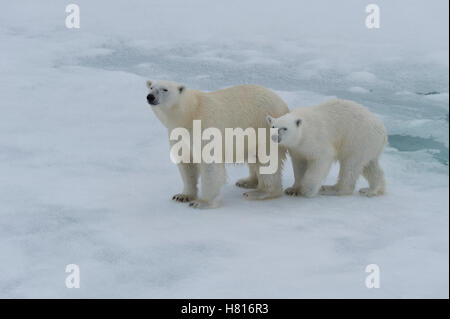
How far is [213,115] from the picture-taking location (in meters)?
5.95

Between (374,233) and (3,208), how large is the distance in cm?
364

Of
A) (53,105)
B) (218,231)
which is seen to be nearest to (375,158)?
(218,231)

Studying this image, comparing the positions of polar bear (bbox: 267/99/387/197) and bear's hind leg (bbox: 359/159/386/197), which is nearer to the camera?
polar bear (bbox: 267/99/387/197)

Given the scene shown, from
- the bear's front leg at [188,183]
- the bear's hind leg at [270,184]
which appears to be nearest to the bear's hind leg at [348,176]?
the bear's hind leg at [270,184]

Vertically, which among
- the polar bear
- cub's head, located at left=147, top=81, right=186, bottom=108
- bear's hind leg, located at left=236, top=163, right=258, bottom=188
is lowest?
bear's hind leg, located at left=236, top=163, right=258, bottom=188

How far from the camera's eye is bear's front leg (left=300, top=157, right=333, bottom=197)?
6.19m

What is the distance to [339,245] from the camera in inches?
202

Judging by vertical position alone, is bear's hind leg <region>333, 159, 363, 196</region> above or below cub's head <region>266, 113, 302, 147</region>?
below

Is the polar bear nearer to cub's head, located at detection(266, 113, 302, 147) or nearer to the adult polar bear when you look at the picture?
cub's head, located at detection(266, 113, 302, 147)

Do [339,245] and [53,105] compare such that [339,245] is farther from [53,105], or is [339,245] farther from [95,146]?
[53,105]

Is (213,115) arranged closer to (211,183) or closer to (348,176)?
(211,183)

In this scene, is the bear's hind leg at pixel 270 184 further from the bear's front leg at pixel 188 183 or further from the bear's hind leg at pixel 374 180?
the bear's hind leg at pixel 374 180

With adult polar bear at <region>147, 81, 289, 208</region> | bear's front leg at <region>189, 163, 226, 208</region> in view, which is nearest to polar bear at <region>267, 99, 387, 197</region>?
adult polar bear at <region>147, 81, 289, 208</region>

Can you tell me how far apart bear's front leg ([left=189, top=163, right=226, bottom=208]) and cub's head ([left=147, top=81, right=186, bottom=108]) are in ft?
2.38
